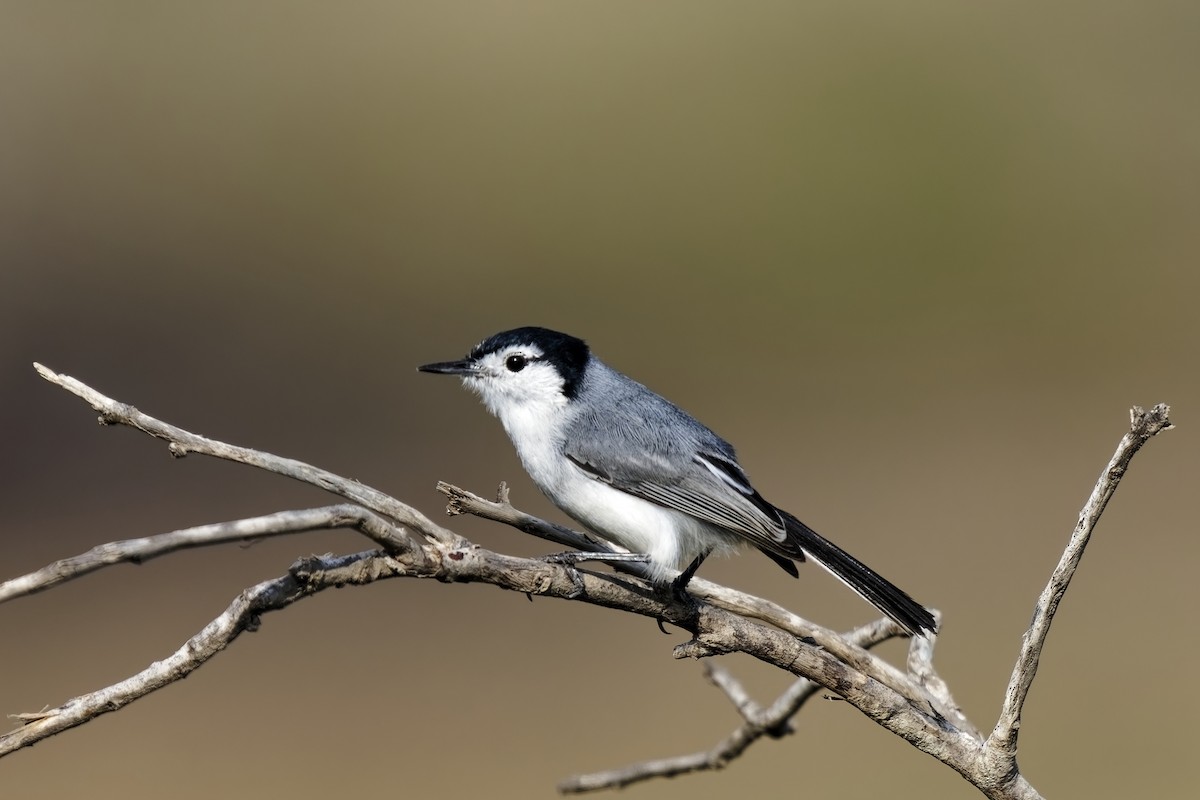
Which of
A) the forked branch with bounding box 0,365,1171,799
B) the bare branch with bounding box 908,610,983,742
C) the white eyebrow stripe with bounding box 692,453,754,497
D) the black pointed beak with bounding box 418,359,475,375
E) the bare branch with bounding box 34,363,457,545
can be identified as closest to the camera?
the forked branch with bounding box 0,365,1171,799

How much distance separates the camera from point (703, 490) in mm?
2324

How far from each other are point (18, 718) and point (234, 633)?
22 centimetres

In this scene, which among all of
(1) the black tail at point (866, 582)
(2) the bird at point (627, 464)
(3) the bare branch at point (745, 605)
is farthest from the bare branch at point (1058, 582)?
(2) the bird at point (627, 464)

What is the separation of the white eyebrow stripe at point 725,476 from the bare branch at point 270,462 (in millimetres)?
1174

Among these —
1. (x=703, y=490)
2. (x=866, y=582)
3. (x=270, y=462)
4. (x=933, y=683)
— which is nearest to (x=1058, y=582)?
(x=933, y=683)

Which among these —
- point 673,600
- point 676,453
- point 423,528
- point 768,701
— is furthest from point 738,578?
point 423,528

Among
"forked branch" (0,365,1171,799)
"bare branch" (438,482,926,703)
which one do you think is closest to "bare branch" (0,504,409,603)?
"forked branch" (0,365,1171,799)

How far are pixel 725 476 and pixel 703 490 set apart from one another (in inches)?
4.0

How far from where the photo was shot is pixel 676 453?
2420 mm

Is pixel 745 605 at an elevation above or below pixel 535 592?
above

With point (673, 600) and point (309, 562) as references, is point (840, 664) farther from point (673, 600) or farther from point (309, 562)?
point (309, 562)

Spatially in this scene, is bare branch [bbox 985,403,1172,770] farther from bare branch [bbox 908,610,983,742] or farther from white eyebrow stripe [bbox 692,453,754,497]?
white eyebrow stripe [bbox 692,453,754,497]

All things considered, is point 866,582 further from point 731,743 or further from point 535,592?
point 535,592

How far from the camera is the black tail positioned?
191 centimetres
